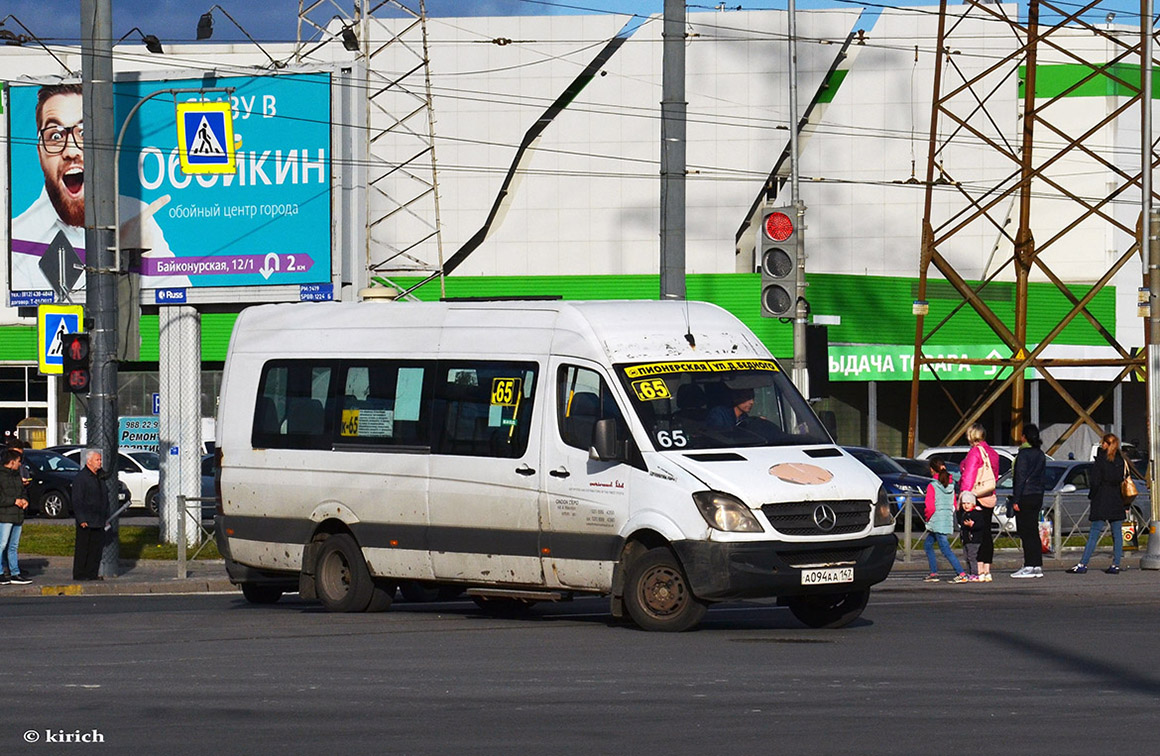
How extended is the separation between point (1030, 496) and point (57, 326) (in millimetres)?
12500

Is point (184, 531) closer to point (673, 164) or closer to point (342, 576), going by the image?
point (342, 576)

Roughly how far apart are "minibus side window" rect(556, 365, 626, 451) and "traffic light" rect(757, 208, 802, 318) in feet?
22.7

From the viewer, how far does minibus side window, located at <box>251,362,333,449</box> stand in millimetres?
16203

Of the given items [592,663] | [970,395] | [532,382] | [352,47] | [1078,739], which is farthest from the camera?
[970,395]

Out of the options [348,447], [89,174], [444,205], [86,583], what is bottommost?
[86,583]

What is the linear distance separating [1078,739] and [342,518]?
850 centimetres

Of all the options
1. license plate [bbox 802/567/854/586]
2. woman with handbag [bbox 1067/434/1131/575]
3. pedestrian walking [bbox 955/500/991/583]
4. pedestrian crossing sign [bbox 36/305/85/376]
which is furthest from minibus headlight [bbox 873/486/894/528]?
pedestrian crossing sign [bbox 36/305/85/376]

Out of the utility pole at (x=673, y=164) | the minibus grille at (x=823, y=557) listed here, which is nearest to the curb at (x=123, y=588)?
the utility pole at (x=673, y=164)

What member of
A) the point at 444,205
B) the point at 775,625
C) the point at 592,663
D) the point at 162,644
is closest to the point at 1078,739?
the point at 592,663

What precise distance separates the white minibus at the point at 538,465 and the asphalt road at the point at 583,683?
1.59 ft

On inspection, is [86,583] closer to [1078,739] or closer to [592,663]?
[592,663]

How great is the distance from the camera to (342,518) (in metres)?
15.9

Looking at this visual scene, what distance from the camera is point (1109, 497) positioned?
21938 millimetres

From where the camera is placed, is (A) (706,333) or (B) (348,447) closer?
(A) (706,333)
